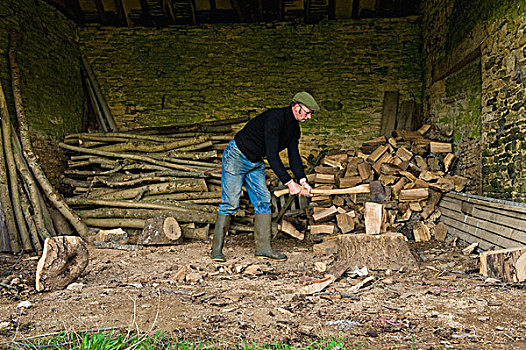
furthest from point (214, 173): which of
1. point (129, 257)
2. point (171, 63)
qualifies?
point (171, 63)

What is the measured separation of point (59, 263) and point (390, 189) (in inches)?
157

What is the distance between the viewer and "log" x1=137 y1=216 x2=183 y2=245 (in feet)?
16.8

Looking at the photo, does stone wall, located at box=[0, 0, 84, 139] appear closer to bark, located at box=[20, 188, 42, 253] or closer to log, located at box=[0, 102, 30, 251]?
log, located at box=[0, 102, 30, 251]

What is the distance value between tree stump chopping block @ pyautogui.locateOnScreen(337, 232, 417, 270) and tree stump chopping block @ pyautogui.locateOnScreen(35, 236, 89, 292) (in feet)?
8.13

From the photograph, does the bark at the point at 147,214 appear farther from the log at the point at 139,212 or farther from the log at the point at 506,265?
the log at the point at 506,265

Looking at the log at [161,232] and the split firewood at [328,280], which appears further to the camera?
the log at [161,232]

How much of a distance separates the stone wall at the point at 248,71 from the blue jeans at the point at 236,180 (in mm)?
3831

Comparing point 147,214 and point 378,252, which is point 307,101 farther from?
point 147,214

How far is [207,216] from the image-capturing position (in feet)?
18.7

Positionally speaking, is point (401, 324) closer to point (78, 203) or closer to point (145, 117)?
point (78, 203)

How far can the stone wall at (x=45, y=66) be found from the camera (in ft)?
19.6

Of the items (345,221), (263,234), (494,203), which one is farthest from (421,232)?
(263,234)

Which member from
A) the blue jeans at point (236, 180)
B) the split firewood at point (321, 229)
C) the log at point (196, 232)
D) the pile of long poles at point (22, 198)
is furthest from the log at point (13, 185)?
the split firewood at point (321, 229)

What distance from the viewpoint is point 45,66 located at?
6.78 m
